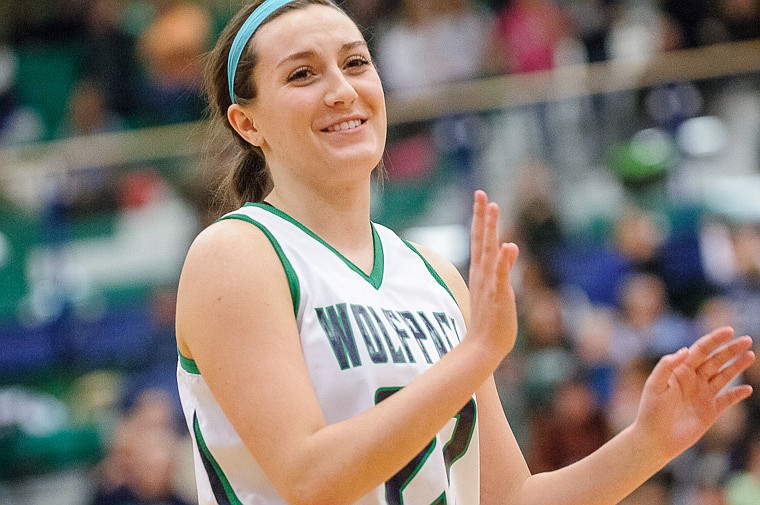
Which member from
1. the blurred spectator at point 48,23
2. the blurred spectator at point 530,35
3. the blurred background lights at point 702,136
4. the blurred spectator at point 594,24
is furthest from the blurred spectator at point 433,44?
the blurred spectator at point 48,23

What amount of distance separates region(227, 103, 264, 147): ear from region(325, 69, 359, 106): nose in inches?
9.1

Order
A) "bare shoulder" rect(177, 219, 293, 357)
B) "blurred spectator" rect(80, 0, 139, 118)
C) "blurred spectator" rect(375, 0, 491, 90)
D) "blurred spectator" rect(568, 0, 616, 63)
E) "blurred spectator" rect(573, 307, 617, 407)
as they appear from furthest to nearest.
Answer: "blurred spectator" rect(80, 0, 139, 118) → "blurred spectator" rect(375, 0, 491, 90) → "blurred spectator" rect(568, 0, 616, 63) → "blurred spectator" rect(573, 307, 617, 407) → "bare shoulder" rect(177, 219, 293, 357)

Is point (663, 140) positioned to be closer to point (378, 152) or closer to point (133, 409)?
point (133, 409)

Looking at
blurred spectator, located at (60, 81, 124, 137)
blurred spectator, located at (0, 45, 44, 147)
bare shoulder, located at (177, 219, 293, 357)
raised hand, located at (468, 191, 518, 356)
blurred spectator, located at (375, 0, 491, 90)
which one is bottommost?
raised hand, located at (468, 191, 518, 356)

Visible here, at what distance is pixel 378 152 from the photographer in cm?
264

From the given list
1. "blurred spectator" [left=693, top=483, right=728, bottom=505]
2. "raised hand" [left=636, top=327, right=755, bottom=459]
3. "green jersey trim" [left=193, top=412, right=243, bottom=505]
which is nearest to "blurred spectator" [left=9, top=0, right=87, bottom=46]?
"blurred spectator" [left=693, top=483, right=728, bottom=505]

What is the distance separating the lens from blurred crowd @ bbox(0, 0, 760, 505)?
21.3ft

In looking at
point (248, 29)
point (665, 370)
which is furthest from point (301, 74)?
point (665, 370)

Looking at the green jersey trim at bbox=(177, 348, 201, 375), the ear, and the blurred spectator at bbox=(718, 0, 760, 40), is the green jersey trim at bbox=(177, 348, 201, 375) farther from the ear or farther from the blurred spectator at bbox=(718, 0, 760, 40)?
the blurred spectator at bbox=(718, 0, 760, 40)

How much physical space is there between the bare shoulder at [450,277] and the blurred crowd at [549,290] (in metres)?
3.75

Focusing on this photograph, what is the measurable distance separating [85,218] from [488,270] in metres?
6.05

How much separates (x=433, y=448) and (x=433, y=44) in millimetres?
6304

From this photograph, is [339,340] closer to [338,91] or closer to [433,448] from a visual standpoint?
[433,448]

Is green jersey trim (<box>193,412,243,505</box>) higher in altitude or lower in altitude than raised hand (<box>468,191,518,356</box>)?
lower
